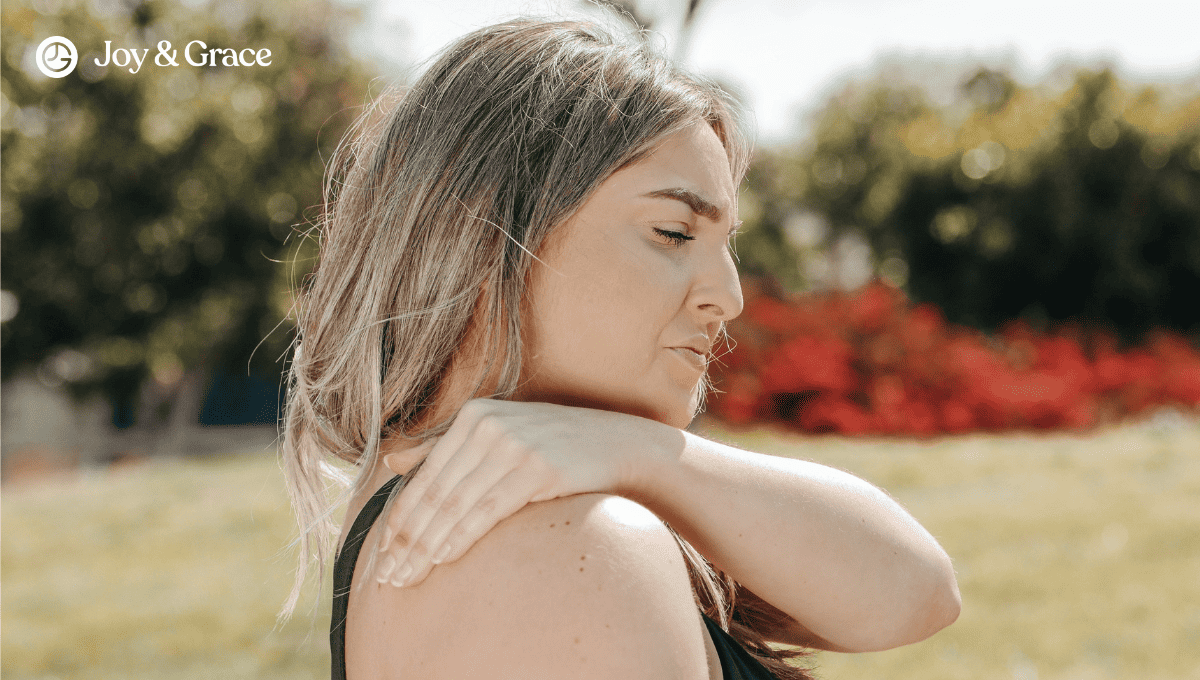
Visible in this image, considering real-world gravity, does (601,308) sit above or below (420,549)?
above

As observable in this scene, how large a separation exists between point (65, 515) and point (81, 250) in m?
8.38

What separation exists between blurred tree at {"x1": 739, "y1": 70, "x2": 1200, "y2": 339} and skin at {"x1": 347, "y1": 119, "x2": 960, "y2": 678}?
46.8 ft

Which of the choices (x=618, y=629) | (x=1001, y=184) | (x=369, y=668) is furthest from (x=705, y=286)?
(x=1001, y=184)

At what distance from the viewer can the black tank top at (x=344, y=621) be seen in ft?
5.03

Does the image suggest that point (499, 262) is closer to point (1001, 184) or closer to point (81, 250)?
point (1001, 184)

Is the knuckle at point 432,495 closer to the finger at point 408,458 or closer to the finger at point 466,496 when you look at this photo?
the finger at point 466,496

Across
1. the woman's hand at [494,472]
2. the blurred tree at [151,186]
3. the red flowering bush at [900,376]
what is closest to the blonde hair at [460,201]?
the woman's hand at [494,472]

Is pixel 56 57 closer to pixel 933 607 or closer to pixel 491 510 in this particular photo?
pixel 491 510

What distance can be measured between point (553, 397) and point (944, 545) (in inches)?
219

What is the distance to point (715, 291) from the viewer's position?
154 centimetres

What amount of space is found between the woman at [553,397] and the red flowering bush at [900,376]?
8.42 m

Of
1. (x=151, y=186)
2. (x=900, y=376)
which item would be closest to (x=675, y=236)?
(x=900, y=376)

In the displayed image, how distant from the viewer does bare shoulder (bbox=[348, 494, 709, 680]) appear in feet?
3.79

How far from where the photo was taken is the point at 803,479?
1.48 metres
